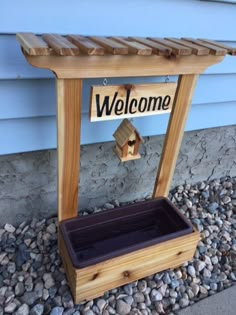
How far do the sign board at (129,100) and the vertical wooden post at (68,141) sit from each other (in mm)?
60

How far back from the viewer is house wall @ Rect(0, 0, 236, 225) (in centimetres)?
103

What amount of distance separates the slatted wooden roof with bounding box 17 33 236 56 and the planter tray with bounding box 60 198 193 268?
718 millimetres

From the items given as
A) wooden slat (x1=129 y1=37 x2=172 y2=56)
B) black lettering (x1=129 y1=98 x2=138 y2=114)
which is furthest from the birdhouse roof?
wooden slat (x1=129 y1=37 x2=172 y2=56)

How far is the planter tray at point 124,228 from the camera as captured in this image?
1285 mm

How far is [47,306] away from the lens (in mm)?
1222

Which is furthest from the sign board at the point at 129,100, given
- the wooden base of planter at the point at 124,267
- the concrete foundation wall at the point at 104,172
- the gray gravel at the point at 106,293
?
the gray gravel at the point at 106,293

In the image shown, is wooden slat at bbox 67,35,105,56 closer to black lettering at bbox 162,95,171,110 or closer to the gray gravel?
black lettering at bbox 162,95,171,110

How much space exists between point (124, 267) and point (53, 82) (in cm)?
79

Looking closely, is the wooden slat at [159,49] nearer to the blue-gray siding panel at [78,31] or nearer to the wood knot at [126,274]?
the blue-gray siding panel at [78,31]

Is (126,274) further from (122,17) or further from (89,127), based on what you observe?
(122,17)

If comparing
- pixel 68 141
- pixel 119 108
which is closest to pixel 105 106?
pixel 119 108

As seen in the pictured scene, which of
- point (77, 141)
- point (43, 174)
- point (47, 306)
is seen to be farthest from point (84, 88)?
point (47, 306)

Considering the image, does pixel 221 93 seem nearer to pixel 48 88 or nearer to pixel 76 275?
pixel 48 88

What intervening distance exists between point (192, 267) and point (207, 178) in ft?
2.39
